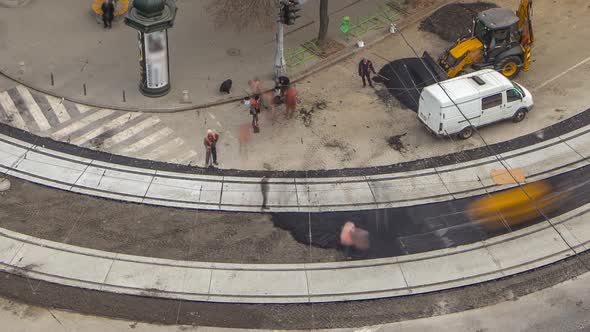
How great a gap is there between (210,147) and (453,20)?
1466 centimetres

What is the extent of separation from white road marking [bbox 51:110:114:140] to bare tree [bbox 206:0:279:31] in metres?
7.09

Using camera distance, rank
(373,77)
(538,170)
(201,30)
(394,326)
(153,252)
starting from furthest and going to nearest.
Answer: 1. (201,30)
2. (373,77)
3. (538,170)
4. (153,252)
5. (394,326)

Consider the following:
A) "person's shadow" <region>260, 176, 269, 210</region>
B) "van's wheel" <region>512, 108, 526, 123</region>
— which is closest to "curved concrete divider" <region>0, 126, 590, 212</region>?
"person's shadow" <region>260, 176, 269, 210</region>

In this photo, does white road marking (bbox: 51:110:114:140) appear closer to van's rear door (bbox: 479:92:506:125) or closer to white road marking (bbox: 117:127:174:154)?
white road marking (bbox: 117:127:174:154)

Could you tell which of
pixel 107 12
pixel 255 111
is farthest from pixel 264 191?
pixel 107 12

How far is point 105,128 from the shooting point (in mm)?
31531

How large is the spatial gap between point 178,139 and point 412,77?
1029 centimetres

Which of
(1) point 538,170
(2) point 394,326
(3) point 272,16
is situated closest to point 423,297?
(2) point 394,326

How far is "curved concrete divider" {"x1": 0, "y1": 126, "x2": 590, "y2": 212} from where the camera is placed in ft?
94.0

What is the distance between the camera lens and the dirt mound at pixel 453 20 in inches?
→ 1474

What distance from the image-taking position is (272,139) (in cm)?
3139

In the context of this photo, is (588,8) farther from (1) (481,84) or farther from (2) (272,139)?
(2) (272,139)

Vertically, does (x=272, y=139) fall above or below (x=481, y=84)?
below

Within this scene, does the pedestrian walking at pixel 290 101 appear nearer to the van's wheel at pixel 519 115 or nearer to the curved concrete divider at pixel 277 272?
the curved concrete divider at pixel 277 272
